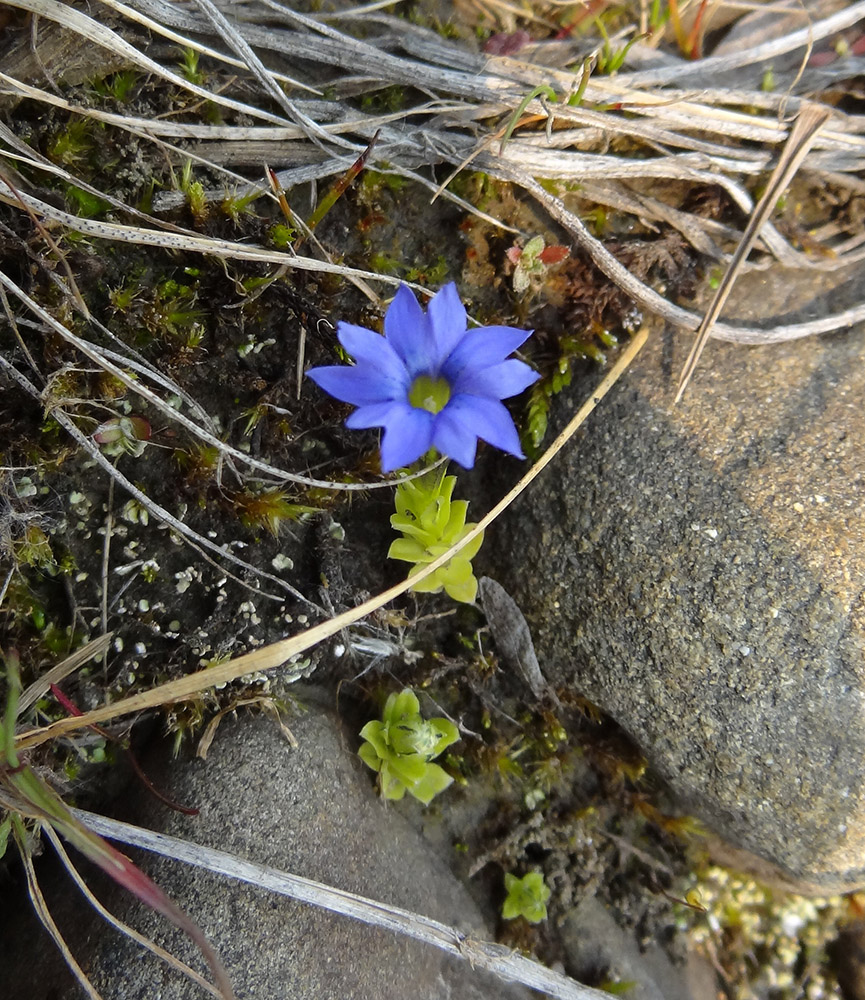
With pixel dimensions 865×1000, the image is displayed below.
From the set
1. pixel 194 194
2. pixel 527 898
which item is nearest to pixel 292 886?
pixel 527 898

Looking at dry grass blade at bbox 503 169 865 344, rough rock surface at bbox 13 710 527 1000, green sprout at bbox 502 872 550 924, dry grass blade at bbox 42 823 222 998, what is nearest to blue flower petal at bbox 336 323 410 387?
dry grass blade at bbox 503 169 865 344

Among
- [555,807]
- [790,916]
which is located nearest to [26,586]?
[555,807]

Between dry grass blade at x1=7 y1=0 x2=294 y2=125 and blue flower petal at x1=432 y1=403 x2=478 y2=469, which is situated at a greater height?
dry grass blade at x1=7 y1=0 x2=294 y2=125

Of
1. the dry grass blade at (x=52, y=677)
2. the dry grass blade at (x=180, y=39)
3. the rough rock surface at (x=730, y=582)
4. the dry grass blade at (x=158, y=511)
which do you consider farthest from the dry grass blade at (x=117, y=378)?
the dry grass blade at (x=180, y=39)

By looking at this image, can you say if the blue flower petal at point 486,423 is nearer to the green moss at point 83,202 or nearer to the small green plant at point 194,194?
the small green plant at point 194,194

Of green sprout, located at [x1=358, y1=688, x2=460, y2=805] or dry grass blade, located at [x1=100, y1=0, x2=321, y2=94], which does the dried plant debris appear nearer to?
dry grass blade, located at [x1=100, y1=0, x2=321, y2=94]

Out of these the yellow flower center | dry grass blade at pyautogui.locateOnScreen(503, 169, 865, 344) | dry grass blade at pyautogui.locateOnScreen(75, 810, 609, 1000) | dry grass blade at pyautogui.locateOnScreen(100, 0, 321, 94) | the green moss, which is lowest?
dry grass blade at pyautogui.locateOnScreen(75, 810, 609, 1000)
